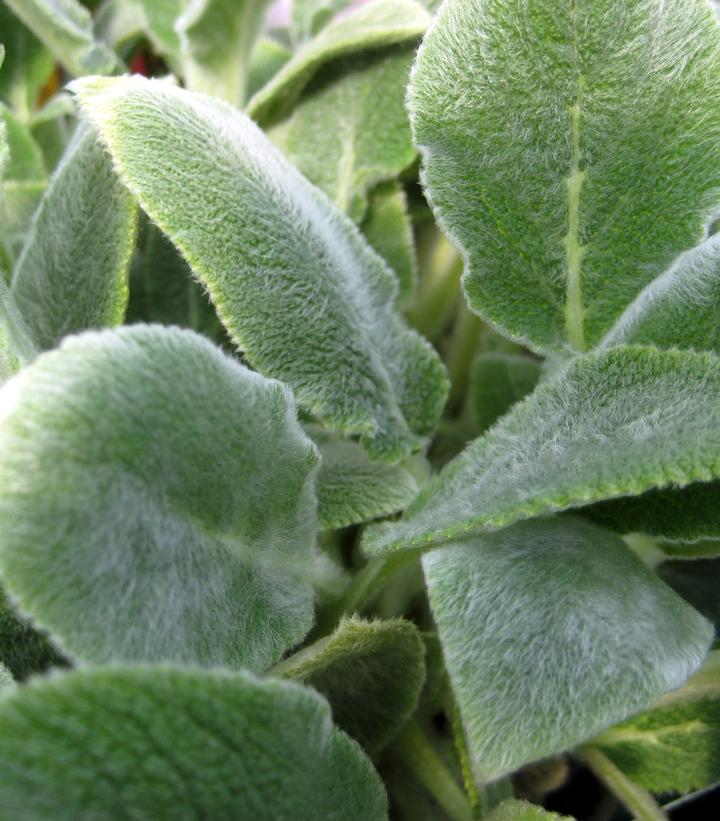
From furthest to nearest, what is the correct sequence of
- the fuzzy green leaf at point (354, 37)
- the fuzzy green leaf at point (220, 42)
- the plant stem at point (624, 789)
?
1. the fuzzy green leaf at point (220, 42)
2. the fuzzy green leaf at point (354, 37)
3. the plant stem at point (624, 789)

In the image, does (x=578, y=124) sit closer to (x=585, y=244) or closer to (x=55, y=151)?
(x=585, y=244)

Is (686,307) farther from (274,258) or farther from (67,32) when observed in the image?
(67,32)

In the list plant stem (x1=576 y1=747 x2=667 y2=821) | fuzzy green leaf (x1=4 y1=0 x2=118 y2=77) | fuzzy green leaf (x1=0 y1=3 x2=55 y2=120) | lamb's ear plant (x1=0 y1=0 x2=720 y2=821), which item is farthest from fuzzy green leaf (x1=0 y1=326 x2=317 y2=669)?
fuzzy green leaf (x1=0 y1=3 x2=55 y2=120)

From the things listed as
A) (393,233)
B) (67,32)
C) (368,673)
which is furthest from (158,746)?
(67,32)

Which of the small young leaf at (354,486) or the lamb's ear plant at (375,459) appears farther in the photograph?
the small young leaf at (354,486)

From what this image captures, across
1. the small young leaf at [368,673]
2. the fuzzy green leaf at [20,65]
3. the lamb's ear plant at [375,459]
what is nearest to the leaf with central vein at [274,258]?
the lamb's ear plant at [375,459]

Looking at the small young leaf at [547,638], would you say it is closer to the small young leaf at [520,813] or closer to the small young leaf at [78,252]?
the small young leaf at [520,813]

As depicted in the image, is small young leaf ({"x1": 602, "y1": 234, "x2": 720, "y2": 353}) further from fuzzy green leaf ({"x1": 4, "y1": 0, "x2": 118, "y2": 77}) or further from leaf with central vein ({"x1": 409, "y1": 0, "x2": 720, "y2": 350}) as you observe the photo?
fuzzy green leaf ({"x1": 4, "y1": 0, "x2": 118, "y2": 77})
